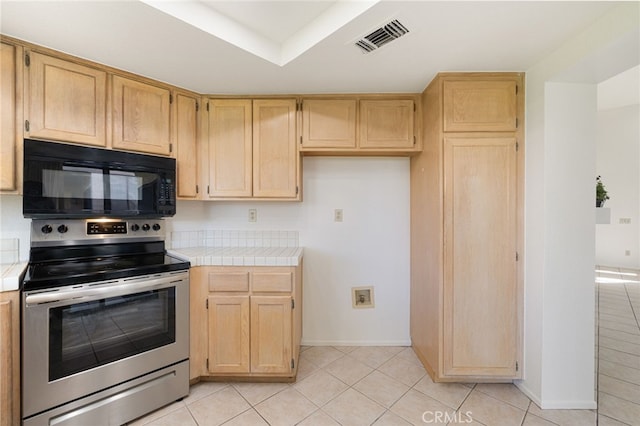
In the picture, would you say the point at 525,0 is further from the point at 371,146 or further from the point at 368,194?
the point at 368,194

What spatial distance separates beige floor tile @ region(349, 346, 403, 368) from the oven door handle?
164cm

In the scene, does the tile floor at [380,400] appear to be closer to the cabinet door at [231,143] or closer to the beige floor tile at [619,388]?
the beige floor tile at [619,388]

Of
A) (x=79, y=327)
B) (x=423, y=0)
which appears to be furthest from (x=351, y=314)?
(x=423, y=0)

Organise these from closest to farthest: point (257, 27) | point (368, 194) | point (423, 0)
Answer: point (423, 0)
point (257, 27)
point (368, 194)

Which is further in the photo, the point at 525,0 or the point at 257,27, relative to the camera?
the point at 257,27

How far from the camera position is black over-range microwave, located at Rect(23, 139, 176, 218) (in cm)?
148

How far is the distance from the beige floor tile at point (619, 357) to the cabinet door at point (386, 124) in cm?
248

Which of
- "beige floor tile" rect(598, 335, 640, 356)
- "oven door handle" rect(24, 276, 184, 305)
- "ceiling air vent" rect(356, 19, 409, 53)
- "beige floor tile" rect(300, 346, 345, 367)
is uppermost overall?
"ceiling air vent" rect(356, 19, 409, 53)

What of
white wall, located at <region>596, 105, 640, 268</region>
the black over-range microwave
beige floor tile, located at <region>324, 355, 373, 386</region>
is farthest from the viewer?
white wall, located at <region>596, 105, 640, 268</region>

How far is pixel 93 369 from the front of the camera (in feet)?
4.63

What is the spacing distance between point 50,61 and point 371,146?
2163 mm

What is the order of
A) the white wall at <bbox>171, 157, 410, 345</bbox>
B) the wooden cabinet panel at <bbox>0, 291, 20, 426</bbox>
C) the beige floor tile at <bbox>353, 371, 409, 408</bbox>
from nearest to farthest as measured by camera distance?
the wooden cabinet panel at <bbox>0, 291, 20, 426</bbox>
the beige floor tile at <bbox>353, 371, 409, 408</bbox>
the white wall at <bbox>171, 157, 410, 345</bbox>

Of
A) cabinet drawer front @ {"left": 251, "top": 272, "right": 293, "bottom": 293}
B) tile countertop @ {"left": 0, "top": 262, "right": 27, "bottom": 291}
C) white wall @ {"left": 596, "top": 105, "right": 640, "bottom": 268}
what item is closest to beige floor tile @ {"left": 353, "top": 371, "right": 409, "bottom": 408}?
cabinet drawer front @ {"left": 251, "top": 272, "right": 293, "bottom": 293}

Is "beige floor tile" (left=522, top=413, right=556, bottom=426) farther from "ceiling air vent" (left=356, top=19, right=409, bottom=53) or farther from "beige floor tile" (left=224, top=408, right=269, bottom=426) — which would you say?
"ceiling air vent" (left=356, top=19, right=409, bottom=53)
